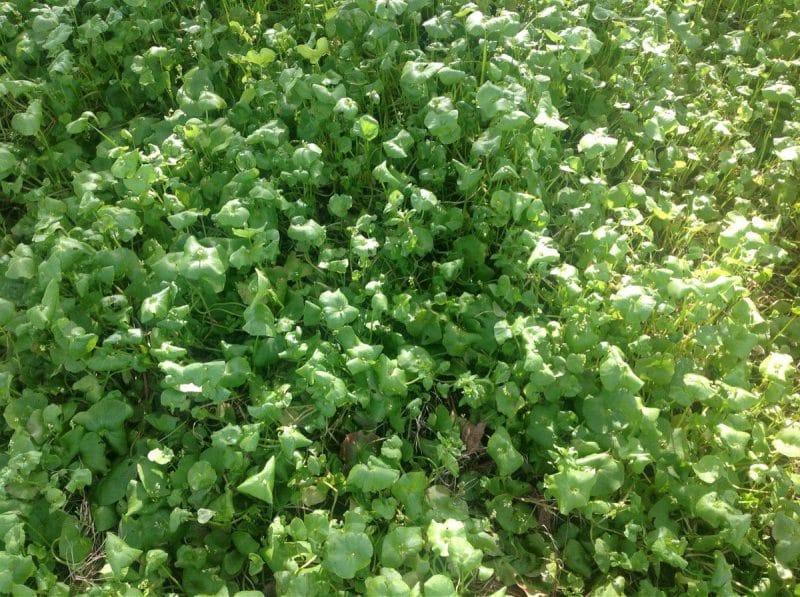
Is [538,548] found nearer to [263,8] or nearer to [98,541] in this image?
[98,541]

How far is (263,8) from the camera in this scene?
334cm

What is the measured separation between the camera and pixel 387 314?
2.45 m

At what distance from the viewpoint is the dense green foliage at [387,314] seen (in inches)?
83.3

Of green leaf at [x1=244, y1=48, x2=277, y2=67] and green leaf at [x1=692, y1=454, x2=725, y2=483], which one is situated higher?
green leaf at [x1=244, y1=48, x2=277, y2=67]

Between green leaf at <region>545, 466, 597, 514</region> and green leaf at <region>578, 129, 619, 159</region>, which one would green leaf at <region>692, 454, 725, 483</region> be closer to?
green leaf at <region>545, 466, 597, 514</region>

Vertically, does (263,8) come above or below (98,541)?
above

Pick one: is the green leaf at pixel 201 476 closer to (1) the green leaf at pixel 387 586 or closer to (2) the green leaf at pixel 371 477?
(2) the green leaf at pixel 371 477

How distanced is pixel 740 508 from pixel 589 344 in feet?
2.35

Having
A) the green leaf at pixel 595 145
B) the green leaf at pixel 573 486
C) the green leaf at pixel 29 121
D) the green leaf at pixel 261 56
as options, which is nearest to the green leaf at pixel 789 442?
the green leaf at pixel 573 486

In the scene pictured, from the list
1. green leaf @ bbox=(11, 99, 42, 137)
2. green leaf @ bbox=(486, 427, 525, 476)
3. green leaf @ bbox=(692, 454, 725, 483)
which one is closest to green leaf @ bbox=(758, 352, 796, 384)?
green leaf @ bbox=(692, 454, 725, 483)

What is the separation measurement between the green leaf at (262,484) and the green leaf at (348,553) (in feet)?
0.75

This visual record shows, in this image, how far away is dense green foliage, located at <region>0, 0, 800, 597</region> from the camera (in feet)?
6.94

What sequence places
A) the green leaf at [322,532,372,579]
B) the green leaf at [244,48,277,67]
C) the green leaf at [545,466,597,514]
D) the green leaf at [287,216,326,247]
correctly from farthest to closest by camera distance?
the green leaf at [244,48,277,67]
the green leaf at [287,216,326,247]
the green leaf at [545,466,597,514]
the green leaf at [322,532,372,579]

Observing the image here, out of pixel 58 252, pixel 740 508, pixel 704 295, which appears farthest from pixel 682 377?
pixel 58 252
